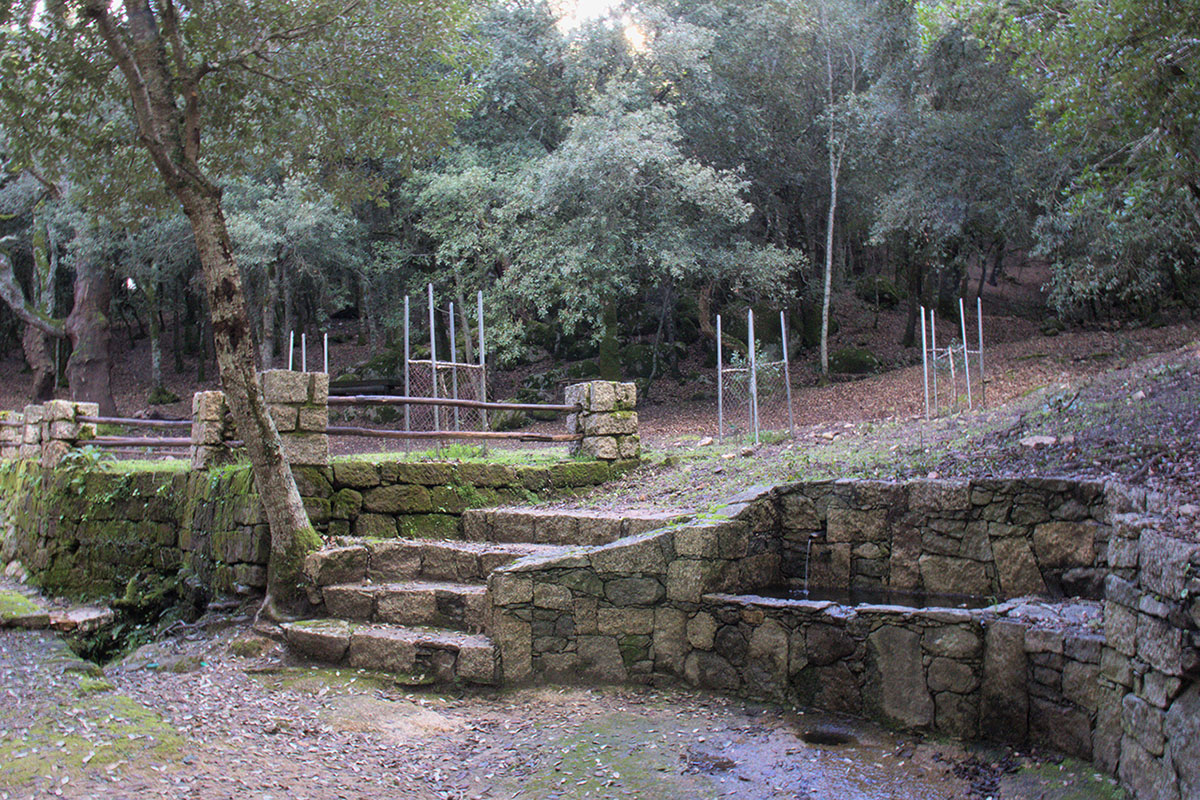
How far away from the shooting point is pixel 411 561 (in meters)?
6.77

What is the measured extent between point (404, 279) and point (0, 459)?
1046 cm

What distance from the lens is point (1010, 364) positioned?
16891 millimetres

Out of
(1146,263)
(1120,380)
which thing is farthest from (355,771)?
(1146,263)

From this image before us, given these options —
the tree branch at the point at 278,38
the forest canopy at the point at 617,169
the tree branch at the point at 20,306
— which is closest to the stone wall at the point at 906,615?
the forest canopy at the point at 617,169

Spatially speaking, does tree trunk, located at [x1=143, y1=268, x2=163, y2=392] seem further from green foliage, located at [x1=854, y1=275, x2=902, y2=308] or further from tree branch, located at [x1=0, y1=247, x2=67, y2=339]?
green foliage, located at [x1=854, y1=275, x2=902, y2=308]

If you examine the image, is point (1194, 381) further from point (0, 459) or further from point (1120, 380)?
point (0, 459)

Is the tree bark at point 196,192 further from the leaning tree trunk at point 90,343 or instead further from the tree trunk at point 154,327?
the tree trunk at point 154,327

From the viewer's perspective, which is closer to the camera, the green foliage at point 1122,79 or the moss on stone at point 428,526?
the green foliage at point 1122,79

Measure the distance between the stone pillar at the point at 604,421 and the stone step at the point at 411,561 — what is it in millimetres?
2253

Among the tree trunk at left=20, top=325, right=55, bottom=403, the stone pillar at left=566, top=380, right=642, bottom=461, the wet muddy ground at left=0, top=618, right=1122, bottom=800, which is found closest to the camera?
the wet muddy ground at left=0, top=618, right=1122, bottom=800

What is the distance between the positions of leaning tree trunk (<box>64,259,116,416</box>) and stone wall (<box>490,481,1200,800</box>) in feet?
51.6

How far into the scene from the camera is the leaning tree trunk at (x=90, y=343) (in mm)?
17750

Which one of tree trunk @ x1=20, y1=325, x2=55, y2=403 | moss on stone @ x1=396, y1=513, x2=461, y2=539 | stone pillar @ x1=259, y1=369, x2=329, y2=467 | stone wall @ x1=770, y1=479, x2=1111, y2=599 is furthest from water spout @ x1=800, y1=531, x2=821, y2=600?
tree trunk @ x1=20, y1=325, x2=55, y2=403

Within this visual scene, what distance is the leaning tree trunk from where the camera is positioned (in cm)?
1775
